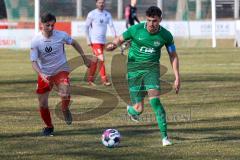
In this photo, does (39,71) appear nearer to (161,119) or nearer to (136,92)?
(136,92)

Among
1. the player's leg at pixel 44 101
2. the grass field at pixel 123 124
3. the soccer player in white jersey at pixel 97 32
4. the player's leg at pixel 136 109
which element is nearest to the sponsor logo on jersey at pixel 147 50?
the player's leg at pixel 136 109

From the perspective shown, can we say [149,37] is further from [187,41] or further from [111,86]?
[187,41]

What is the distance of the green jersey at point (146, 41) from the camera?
1329 centimetres

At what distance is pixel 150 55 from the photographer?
13.5 m

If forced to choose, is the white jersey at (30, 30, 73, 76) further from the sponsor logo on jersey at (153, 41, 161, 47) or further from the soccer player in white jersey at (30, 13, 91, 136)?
the sponsor logo on jersey at (153, 41, 161, 47)

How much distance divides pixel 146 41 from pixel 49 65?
7.34 feet

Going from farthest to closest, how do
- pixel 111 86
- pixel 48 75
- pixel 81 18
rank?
pixel 81 18
pixel 111 86
pixel 48 75

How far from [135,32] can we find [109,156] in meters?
2.43

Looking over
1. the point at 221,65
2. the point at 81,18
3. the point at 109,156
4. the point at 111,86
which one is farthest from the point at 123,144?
the point at 81,18

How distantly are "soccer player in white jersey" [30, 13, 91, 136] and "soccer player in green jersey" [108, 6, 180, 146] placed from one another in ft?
4.56

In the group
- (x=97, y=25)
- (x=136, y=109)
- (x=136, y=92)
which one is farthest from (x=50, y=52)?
(x=97, y=25)

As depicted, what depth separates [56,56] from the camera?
48.6ft

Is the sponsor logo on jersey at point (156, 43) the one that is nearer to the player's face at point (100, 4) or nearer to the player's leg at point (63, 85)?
the player's leg at point (63, 85)

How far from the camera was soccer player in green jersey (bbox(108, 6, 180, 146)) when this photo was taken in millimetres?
12945
